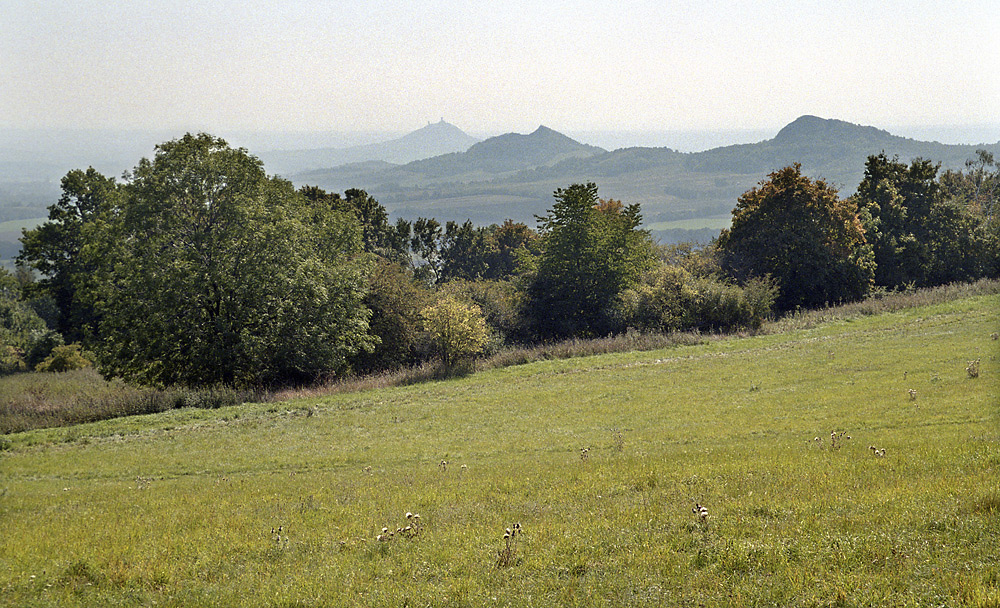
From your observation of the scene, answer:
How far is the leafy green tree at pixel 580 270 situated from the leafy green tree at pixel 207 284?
2015cm

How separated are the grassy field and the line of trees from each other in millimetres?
9519

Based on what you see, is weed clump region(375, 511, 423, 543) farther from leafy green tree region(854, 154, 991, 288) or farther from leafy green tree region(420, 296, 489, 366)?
leafy green tree region(854, 154, 991, 288)

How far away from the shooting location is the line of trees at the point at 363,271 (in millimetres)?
32656

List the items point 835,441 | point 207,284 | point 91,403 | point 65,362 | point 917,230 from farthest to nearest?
point 917,230 → point 65,362 → point 207,284 → point 91,403 → point 835,441

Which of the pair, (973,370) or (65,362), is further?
(65,362)

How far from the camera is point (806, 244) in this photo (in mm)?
52375

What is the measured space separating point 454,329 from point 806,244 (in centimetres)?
3272

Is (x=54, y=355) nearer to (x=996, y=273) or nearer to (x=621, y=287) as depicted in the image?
(x=621, y=287)

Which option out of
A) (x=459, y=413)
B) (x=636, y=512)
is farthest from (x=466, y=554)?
(x=459, y=413)

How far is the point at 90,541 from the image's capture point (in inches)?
403

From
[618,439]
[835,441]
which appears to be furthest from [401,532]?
[835,441]

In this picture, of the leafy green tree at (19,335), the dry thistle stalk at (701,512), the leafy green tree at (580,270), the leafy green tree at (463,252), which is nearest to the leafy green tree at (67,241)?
the leafy green tree at (19,335)

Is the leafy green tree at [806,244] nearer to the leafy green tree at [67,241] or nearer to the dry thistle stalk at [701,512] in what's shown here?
the dry thistle stalk at [701,512]

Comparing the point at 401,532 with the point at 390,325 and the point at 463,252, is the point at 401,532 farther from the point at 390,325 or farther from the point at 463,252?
the point at 463,252
